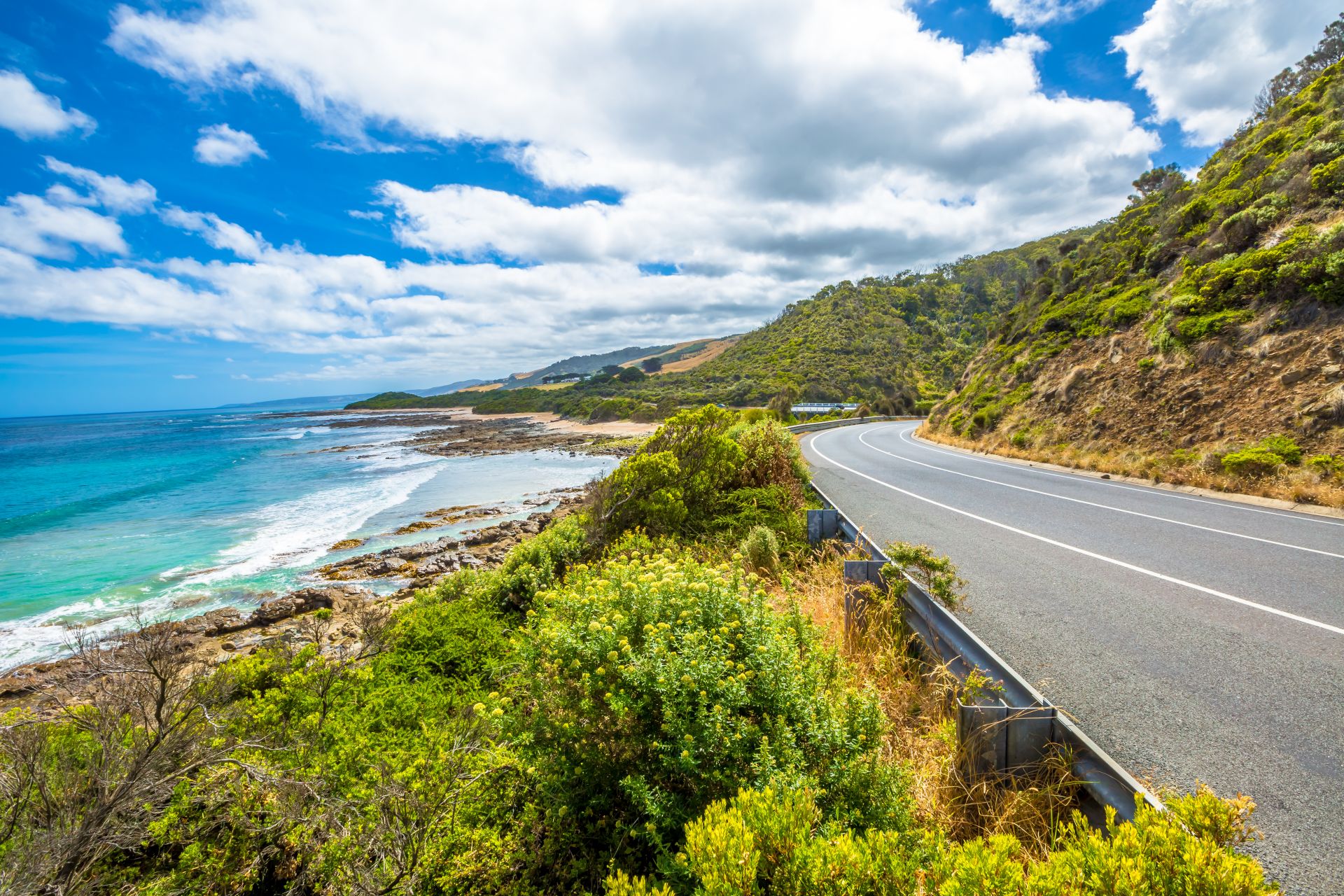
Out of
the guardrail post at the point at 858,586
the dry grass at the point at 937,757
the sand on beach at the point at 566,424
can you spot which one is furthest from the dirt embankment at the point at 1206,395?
the sand on beach at the point at 566,424

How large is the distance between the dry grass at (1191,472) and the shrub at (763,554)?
9.57 m

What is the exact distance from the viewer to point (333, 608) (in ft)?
42.3

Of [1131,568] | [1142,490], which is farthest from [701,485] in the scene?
[1142,490]

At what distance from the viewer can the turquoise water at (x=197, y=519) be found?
14.4 metres

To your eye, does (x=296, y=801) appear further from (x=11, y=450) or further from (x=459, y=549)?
(x=11, y=450)

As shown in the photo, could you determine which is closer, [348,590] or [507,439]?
[348,590]

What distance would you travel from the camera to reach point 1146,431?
13.9 m

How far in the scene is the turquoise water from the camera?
14438 millimetres

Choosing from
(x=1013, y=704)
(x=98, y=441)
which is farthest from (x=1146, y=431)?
(x=98, y=441)

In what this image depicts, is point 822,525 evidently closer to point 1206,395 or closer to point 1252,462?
point 1252,462

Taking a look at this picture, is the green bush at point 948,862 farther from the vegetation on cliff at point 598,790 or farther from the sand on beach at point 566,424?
the sand on beach at point 566,424

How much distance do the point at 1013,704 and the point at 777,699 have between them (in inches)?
56.0

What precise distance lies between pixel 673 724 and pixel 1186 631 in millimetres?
5159

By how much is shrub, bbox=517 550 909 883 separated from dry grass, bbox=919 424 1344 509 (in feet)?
38.0
